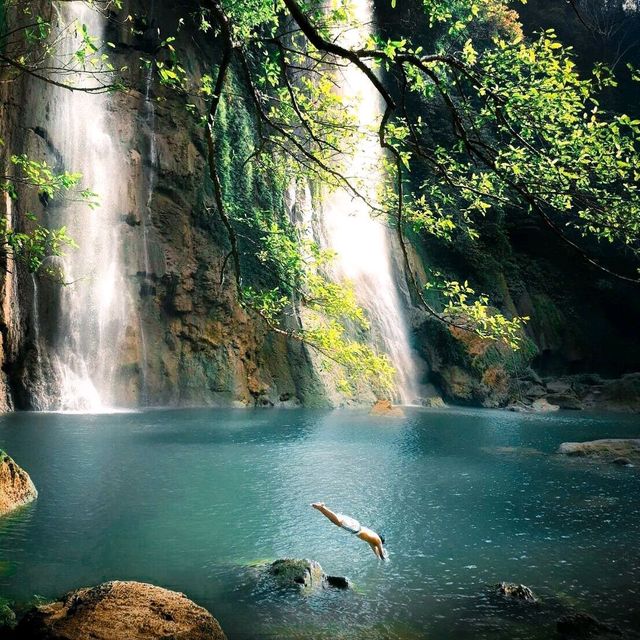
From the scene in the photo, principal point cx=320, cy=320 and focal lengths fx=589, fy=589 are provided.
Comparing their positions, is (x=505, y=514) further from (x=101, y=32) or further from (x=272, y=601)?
(x=101, y=32)

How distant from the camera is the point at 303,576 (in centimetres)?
552

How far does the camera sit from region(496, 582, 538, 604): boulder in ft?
17.6

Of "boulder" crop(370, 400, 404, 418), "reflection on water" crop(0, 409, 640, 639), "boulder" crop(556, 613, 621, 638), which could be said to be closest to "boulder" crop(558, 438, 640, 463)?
"reflection on water" crop(0, 409, 640, 639)

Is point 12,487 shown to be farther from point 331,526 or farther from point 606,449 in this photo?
point 606,449

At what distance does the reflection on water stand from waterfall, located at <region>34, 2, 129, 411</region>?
4476mm

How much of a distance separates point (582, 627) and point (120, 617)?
11.7 feet

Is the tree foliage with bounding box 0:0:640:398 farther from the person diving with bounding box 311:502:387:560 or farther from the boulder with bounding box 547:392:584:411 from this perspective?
the boulder with bounding box 547:392:584:411

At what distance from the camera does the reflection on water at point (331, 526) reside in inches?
201

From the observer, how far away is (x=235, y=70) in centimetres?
2252

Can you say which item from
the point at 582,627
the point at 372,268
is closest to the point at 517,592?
the point at 582,627

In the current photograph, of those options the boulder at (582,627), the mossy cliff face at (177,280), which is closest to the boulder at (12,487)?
the boulder at (582,627)

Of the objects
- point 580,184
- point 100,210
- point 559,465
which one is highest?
point 100,210

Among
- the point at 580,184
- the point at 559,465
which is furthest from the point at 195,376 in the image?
the point at 580,184

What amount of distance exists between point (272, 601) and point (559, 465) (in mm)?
8152
